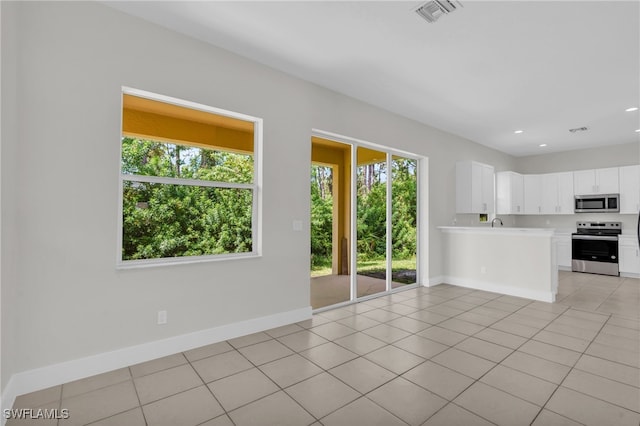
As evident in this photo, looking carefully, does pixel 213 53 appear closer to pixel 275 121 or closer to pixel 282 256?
pixel 275 121

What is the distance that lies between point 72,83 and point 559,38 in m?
4.08

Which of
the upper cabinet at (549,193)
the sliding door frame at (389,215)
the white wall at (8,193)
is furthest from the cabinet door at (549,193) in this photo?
the white wall at (8,193)

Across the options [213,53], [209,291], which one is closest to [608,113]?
[213,53]

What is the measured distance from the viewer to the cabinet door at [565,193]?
711 cm

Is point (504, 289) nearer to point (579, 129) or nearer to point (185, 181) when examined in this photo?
point (579, 129)

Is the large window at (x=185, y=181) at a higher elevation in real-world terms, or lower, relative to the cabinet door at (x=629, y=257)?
higher

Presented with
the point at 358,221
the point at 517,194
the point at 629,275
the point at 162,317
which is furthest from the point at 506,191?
the point at 162,317

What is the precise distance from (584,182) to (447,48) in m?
6.12

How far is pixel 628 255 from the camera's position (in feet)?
20.3

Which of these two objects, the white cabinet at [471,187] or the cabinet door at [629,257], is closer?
the white cabinet at [471,187]

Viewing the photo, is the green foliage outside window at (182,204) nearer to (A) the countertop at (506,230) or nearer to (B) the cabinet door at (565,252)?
(A) the countertop at (506,230)

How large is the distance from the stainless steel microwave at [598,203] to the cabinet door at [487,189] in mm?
2149

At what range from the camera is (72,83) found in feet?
7.60

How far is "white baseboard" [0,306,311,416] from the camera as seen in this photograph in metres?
2.10
